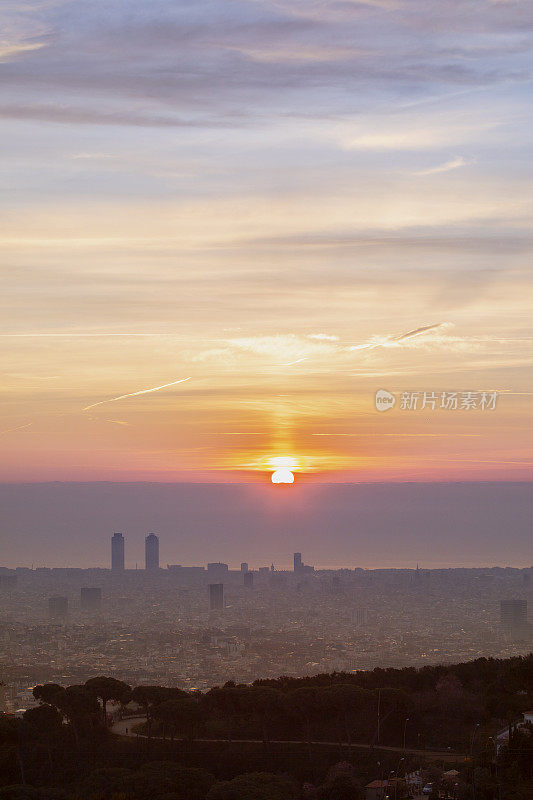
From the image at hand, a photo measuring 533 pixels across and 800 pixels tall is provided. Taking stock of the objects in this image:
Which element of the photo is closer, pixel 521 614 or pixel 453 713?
pixel 453 713

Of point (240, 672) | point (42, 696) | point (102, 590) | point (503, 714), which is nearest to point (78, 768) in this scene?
point (42, 696)

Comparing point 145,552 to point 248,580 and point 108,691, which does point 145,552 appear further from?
point 108,691

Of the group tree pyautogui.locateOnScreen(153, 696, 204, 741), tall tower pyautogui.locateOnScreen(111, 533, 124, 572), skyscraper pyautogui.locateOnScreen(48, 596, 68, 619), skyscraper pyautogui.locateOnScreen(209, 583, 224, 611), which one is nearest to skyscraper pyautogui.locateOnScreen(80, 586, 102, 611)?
skyscraper pyautogui.locateOnScreen(48, 596, 68, 619)

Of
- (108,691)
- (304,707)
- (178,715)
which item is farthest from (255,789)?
(108,691)

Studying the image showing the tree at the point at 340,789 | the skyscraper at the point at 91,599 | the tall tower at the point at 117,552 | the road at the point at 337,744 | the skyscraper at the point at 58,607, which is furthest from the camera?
the tall tower at the point at 117,552

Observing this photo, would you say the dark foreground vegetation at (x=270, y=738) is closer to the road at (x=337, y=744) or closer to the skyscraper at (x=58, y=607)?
the road at (x=337, y=744)

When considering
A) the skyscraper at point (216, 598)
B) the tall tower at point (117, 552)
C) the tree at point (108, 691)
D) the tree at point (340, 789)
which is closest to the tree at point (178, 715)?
the tree at point (108, 691)

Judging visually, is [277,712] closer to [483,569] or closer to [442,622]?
[442,622]
